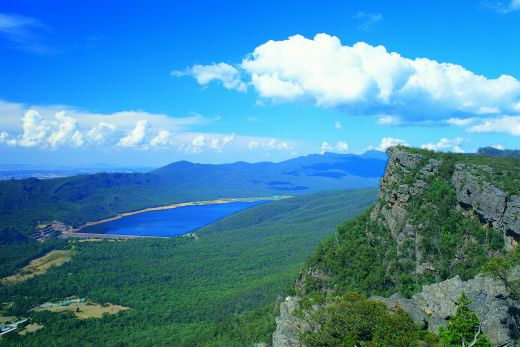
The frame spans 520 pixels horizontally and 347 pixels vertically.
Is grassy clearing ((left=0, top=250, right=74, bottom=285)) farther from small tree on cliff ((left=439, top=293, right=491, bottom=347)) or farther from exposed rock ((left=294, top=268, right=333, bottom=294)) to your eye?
small tree on cliff ((left=439, top=293, right=491, bottom=347))

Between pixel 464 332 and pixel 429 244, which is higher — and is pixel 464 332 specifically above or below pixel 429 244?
below

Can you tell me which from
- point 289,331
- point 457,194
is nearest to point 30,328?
point 289,331

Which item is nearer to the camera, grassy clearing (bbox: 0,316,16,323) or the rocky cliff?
the rocky cliff

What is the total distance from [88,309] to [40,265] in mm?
64150

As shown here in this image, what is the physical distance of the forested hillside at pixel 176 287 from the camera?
82125mm

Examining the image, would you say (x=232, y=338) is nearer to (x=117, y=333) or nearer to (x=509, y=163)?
(x=117, y=333)

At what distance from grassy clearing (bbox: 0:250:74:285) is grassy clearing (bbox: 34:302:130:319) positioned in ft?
125

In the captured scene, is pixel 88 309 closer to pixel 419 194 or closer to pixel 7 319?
pixel 7 319

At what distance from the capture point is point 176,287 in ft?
398

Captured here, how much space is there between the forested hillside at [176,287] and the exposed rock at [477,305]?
2742 cm

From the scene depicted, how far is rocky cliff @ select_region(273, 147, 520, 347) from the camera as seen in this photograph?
3259 cm

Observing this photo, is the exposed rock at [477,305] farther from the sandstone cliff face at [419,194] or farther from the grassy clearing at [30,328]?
the grassy clearing at [30,328]

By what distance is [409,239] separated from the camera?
52.7 meters

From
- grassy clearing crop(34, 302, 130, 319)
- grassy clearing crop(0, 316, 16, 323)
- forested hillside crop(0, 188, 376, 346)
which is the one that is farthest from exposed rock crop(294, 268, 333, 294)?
grassy clearing crop(0, 316, 16, 323)
